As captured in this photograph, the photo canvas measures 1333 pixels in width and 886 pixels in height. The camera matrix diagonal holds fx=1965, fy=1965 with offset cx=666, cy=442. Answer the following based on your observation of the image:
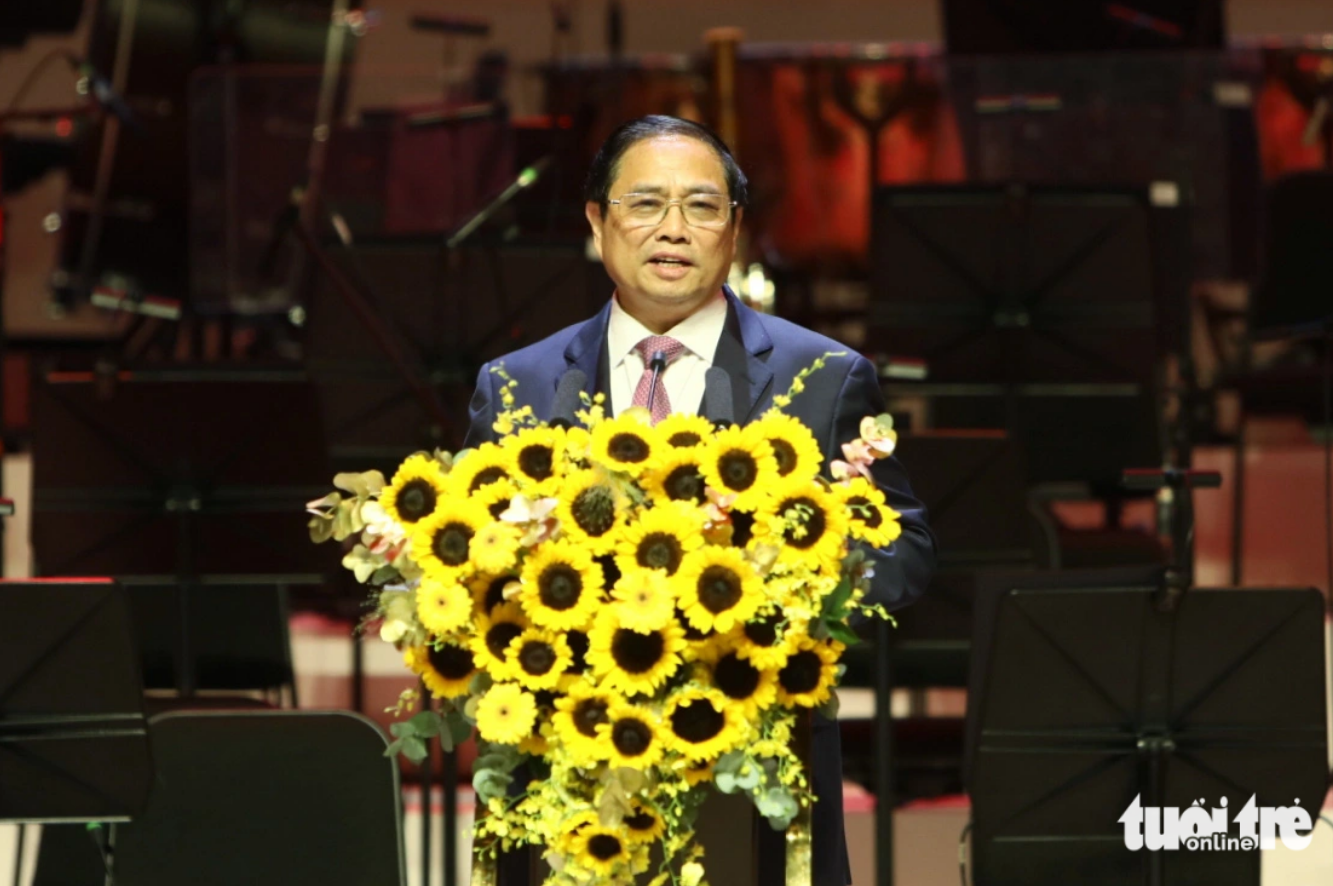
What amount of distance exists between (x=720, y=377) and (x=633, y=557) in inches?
18.0

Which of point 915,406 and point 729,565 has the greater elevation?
point 915,406

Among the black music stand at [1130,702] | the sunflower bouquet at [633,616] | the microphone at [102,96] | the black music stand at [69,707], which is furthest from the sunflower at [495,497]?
the microphone at [102,96]

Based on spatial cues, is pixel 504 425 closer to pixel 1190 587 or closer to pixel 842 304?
A: pixel 1190 587

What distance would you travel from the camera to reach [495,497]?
2.00m

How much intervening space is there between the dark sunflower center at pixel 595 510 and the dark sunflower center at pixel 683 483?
0.19ft

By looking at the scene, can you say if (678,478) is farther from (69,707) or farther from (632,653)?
(69,707)

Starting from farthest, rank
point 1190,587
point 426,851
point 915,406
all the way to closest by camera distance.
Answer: point 915,406 < point 426,851 < point 1190,587

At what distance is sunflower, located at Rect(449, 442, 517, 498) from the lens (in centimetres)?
202

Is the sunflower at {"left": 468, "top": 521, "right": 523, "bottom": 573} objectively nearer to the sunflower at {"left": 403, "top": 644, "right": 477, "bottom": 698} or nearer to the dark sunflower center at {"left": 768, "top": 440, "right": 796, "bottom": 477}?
the sunflower at {"left": 403, "top": 644, "right": 477, "bottom": 698}

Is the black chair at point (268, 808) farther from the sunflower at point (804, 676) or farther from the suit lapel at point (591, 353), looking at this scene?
the sunflower at point (804, 676)

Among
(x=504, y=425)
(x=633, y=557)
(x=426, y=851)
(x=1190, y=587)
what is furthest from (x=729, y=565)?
(x=426, y=851)

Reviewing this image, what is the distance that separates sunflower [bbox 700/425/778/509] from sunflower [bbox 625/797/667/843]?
321 millimetres

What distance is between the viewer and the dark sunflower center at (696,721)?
1.95 metres

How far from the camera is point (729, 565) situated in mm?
1931
